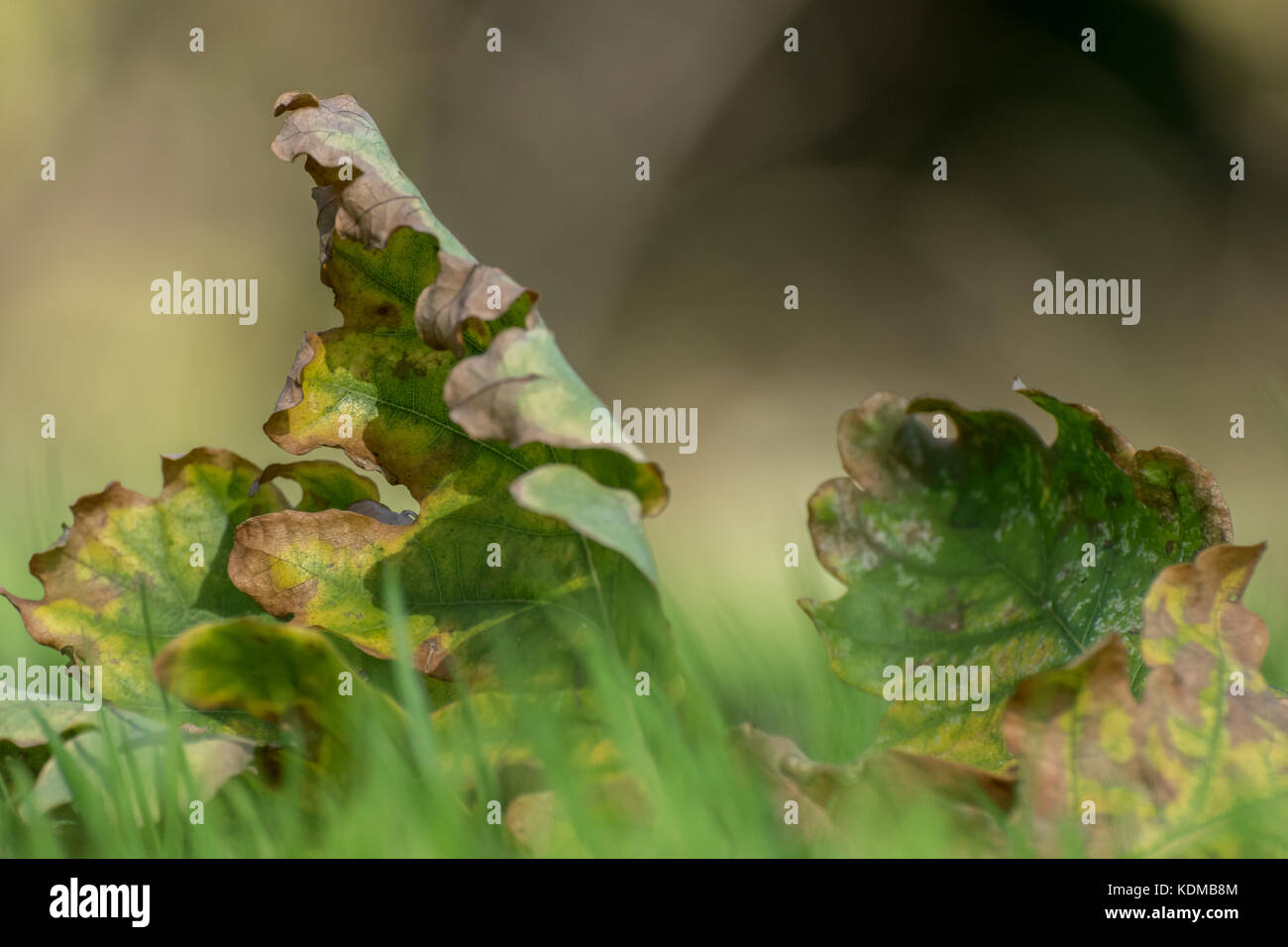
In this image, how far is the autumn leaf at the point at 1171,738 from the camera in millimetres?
383

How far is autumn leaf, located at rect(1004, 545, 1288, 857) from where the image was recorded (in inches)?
15.1

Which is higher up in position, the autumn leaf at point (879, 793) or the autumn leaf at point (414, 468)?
the autumn leaf at point (414, 468)

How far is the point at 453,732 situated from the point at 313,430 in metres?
0.17

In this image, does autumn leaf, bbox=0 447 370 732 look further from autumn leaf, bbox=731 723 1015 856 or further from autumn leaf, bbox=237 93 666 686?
autumn leaf, bbox=731 723 1015 856

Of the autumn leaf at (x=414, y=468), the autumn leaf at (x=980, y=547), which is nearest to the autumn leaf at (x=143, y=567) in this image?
the autumn leaf at (x=414, y=468)

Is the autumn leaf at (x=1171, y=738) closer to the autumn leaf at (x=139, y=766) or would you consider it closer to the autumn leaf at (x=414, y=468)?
the autumn leaf at (x=414, y=468)

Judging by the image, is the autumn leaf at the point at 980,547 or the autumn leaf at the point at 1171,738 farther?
the autumn leaf at the point at 980,547

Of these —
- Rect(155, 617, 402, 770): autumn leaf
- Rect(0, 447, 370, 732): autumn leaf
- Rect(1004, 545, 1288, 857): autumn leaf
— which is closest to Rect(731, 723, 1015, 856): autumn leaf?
Rect(1004, 545, 1288, 857): autumn leaf

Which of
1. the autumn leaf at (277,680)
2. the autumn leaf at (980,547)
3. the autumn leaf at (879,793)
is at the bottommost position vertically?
the autumn leaf at (879,793)

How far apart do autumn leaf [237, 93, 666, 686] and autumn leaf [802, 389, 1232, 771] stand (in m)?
0.10

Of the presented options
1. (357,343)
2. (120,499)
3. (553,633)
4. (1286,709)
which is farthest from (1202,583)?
(120,499)

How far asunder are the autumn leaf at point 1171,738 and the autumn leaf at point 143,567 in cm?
36

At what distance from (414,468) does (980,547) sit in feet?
0.86
